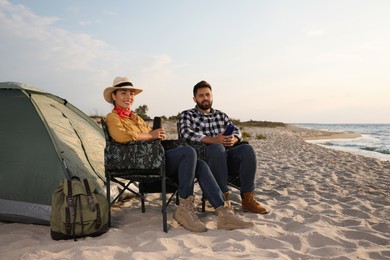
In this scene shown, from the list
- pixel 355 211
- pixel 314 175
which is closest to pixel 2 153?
pixel 355 211

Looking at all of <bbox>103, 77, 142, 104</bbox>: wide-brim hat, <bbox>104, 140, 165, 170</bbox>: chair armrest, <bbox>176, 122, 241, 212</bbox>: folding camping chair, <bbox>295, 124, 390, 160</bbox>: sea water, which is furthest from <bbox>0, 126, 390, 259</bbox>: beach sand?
<bbox>295, 124, 390, 160</bbox>: sea water

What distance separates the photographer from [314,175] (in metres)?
6.43

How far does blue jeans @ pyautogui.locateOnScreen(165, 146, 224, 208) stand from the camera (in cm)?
327

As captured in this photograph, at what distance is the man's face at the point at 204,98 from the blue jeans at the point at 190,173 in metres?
0.91

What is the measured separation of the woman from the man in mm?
336

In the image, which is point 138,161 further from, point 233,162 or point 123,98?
point 233,162

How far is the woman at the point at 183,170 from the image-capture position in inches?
127

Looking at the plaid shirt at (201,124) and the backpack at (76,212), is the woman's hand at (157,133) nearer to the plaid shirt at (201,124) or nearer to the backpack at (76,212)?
the plaid shirt at (201,124)

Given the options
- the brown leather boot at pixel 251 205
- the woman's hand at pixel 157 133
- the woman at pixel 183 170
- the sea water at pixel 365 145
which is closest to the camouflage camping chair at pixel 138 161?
the woman at pixel 183 170

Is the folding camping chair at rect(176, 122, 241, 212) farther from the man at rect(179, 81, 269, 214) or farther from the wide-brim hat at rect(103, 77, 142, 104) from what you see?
the wide-brim hat at rect(103, 77, 142, 104)

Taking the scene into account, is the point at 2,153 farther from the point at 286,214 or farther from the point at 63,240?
the point at 286,214

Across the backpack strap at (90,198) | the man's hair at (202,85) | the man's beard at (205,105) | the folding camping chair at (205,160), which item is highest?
the man's hair at (202,85)

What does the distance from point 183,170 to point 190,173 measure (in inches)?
2.7

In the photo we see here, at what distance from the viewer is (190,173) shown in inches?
129
